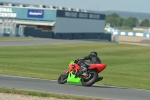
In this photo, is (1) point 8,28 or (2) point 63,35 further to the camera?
(2) point 63,35

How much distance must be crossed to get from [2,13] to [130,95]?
226 ft

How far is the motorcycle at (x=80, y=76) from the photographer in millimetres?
16828

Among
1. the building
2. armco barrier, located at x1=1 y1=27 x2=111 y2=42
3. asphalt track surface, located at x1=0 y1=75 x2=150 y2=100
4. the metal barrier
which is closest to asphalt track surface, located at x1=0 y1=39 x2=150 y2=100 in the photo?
asphalt track surface, located at x1=0 y1=75 x2=150 y2=100

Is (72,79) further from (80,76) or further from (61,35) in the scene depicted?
(61,35)

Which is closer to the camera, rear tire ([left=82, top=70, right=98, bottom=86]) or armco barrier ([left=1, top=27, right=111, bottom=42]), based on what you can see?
rear tire ([left=82, top=70, right=98, bottom=86])

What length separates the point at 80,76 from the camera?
56.5 feet

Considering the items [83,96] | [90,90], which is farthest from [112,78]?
[83,96]

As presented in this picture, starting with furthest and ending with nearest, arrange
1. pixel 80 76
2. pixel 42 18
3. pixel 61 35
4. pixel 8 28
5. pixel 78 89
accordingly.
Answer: pixel 42 18 → pixel 61 35 → pixel 8 28 → pixel 80 76 → pixel 78 89

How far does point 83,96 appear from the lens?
14.5 metres

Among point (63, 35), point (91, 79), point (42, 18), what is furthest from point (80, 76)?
point (42, 18)

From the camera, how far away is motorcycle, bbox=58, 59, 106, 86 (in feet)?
55.2

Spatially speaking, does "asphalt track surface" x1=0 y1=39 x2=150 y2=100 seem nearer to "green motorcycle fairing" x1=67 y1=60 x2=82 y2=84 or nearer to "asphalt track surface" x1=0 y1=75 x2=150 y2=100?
"asphalt track surface" x1=0 y1=75 x2=150 y2=100

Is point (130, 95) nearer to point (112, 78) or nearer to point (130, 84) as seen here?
point (130, 84)

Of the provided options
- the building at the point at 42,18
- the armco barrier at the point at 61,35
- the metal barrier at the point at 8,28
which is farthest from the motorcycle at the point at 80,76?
the building at the point at 42,18
